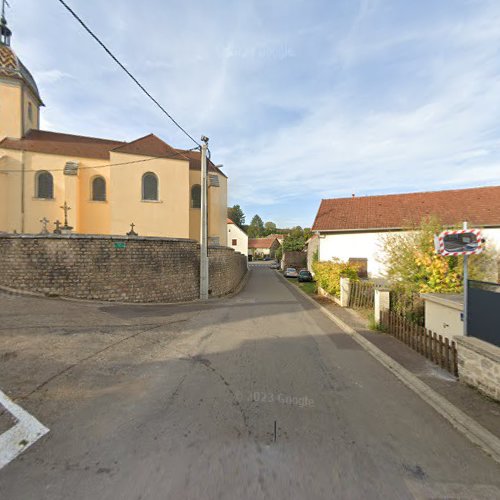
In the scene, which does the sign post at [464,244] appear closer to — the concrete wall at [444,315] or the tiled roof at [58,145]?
the concrete wall at [444,315]

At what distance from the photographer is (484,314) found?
4.43 m

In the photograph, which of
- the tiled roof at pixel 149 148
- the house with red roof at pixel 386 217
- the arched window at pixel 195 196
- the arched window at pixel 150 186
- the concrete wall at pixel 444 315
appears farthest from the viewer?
the arched window at pixel 195 196

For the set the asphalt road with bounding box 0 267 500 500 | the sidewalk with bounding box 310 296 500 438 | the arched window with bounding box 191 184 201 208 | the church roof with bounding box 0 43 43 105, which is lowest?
the sidewalk with bounding box 310 296 500 438

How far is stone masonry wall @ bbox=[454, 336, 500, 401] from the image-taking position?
3.88 m

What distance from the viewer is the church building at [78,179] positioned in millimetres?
17875

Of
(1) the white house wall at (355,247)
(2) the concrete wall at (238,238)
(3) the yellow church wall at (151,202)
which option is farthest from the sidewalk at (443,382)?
(2) the concrete wall at (238,238)

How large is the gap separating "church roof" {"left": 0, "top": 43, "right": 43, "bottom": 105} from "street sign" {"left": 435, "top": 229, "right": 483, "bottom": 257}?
27617mm

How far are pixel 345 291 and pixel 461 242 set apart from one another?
710cm

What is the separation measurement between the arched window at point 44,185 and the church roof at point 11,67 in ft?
24.4

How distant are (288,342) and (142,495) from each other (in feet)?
16.3

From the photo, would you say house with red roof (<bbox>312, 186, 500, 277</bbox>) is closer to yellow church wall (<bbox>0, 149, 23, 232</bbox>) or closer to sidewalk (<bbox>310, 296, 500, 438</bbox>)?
sidewalk (<bbox>310, 296, 500, 438</bbox>)

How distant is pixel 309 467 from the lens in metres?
2.54

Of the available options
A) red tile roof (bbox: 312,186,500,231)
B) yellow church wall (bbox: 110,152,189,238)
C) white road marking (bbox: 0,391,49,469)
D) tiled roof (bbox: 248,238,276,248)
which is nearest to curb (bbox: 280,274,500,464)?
white road marking (bbox: 0,391,49,469)

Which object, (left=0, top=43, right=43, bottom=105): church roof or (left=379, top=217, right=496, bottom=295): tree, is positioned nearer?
(left=379, top=217, right=496, bottom=295): tree
